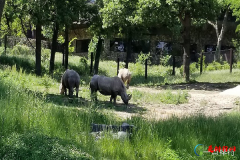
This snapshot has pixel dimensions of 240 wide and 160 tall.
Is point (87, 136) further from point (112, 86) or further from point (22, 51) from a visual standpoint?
point (22, 51)

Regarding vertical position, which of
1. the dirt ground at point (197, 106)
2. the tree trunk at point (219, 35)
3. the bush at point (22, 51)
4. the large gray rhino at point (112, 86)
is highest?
the tree trunk at point (219, 35)

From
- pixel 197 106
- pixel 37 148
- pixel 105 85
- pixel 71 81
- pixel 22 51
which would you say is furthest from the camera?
pixel 22 51

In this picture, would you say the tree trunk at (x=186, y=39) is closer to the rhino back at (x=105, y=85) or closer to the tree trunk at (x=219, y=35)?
the tree trunk at (x=219, y=35)

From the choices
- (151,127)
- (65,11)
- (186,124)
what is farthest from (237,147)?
(65,11)

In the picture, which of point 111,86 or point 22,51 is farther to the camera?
point 22,51

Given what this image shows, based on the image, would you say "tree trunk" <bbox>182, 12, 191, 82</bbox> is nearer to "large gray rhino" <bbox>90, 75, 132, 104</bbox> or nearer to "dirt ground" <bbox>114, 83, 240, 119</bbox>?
"dirt ground" <bbox>114, 83, 240, 119</bbox>

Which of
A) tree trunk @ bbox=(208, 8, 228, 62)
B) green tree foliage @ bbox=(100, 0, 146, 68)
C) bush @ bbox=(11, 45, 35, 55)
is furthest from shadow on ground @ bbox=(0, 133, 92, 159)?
tree trunk @ bbox=(208, 8, 228, 62)

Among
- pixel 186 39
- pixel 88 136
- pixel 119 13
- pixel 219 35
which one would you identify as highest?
pixel 119 13


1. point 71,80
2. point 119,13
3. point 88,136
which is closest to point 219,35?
point 119,13

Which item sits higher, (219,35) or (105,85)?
(219,35)

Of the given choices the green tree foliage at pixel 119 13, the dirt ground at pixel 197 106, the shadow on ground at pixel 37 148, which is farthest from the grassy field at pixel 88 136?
the green tree foliage at pixel 119 13

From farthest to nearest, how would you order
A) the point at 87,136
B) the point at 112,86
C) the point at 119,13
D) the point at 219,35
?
the point at 219,35 < the point at 119,13 < the point at 112,86 < the point at 87,136

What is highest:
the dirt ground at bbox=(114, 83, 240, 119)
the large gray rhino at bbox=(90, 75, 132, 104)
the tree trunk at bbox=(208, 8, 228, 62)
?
the tree trunk at bbox=(208, 8, 228, 62)

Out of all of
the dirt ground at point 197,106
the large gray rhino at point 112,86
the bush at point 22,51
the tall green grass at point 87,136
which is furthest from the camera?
the bush at point 22,51
